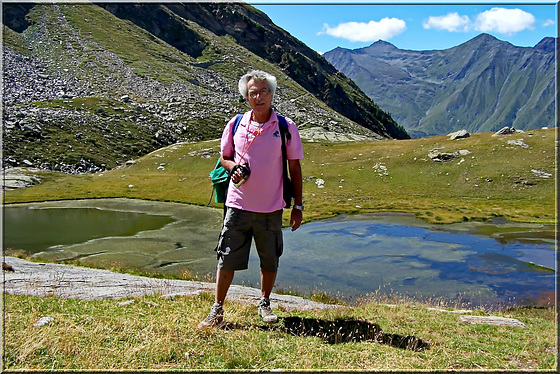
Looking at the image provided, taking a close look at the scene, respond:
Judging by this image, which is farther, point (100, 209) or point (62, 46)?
point (62, 46)

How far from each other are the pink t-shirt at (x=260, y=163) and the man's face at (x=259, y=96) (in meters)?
0.28

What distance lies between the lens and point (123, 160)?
7750 cm

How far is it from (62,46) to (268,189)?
143046mm

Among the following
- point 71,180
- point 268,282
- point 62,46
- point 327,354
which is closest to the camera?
point 327,354

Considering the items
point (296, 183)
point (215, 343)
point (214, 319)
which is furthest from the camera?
point (296, 183)

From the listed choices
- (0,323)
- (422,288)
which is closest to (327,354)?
(0,323)

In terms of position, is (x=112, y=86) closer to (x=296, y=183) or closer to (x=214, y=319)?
(x=296, y=183)

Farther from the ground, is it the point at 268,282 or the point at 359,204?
the point at 268,282

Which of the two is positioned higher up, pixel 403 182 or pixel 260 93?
pixel 260 93

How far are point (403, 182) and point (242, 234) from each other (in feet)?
180

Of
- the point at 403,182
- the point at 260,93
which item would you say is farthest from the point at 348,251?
the point at 403,182

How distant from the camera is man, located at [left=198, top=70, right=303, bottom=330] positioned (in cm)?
725

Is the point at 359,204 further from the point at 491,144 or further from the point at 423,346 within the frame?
the point at 423,346

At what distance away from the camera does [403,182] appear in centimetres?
5866
